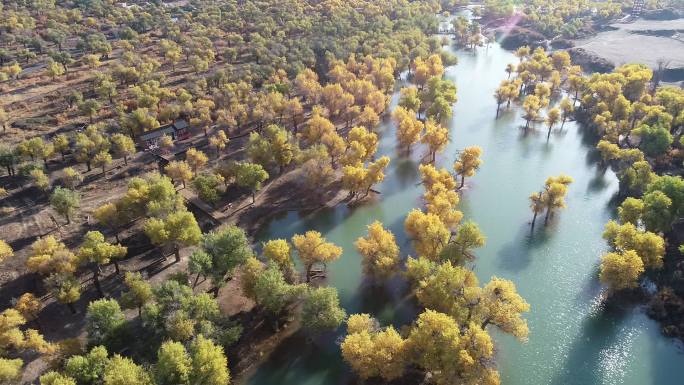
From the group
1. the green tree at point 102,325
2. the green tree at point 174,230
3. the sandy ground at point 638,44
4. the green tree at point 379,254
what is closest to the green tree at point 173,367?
the green tree at point 102,325

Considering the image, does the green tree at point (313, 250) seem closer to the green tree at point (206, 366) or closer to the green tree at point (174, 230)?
the green tree at point (174, 230)

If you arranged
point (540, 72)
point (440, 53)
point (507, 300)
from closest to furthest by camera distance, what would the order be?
1. point (507, 300)
2. point (540, 72)
3. point (440, 53)

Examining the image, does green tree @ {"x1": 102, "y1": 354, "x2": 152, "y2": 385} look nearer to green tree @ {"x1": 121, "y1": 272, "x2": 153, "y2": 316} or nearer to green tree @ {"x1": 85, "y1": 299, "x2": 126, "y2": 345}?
green tree @ {"x1": 85, "y1": 299, "x2": 126, "y2": 345}

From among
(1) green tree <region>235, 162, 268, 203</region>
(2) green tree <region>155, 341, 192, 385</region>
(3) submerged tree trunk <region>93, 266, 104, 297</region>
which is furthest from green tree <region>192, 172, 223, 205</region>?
(2) green tree <region>155, 341, 192, 385</region>

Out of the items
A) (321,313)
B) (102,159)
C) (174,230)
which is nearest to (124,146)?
(102,159)

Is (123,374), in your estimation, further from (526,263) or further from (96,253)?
(526,263)

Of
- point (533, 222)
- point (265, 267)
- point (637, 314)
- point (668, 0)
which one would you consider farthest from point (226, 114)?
point (668, 0)

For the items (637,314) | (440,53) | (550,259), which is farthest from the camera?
(440,53)

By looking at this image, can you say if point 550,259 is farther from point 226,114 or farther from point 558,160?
point 226,114
